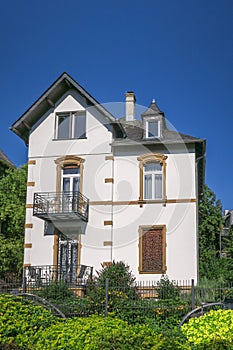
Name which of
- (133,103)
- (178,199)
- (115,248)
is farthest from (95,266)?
(133,103)

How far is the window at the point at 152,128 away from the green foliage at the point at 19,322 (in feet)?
42.7

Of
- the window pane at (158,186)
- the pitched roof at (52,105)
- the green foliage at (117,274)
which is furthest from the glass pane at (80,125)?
the green foliage at (117,274)

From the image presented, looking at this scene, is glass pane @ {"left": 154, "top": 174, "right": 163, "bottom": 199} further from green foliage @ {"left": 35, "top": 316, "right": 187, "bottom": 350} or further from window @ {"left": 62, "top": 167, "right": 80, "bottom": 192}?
green foliage @ {"left": 35, "top": 316, "right": 187, "bottom": 350}

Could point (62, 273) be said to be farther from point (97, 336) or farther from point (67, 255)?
point (97, 336)

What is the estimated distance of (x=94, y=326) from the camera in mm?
9562

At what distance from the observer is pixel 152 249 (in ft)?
71.8

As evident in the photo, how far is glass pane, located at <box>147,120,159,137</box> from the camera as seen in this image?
2345 centimetres

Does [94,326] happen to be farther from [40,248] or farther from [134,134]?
[134,134]


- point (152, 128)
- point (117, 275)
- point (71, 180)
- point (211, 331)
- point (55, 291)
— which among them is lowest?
point (211, 331)

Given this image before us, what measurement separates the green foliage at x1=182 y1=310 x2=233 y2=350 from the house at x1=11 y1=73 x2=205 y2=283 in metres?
11.0

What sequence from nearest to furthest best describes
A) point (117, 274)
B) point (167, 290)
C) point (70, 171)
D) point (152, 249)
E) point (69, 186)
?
point (167, 290)
point (117, 274)
point (152, 249)
point (69, 186)
point (70, 171)

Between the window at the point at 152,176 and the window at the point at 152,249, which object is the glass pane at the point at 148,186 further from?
the window at the point at 152,249

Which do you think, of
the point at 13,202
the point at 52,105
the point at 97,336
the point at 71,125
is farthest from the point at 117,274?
the point at 97,336

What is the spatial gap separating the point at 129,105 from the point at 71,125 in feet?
13.8
